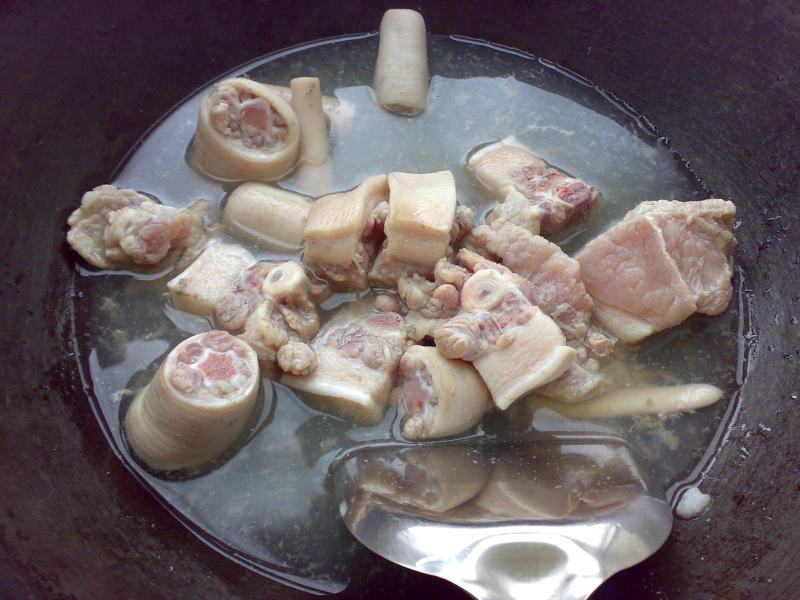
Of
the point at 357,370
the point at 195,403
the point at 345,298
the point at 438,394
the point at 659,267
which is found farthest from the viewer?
the point at 345,298

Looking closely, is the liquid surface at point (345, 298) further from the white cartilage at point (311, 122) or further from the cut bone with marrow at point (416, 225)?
the cut bone with marrow at point (416, 225)

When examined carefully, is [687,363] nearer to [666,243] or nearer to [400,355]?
[666,243]

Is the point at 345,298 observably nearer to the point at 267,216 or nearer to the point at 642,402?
the point at 267,216

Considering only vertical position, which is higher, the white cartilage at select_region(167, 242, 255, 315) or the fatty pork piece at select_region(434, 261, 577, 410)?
the fatty pork piece at select_region(434, 261, 577, 410)

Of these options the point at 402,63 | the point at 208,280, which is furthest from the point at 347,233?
the point at 402,63

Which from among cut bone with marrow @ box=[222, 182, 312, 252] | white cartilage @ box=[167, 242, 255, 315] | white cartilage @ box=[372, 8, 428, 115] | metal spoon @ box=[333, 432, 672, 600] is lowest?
metal spoon @ box=[333, 432, 672, 600]

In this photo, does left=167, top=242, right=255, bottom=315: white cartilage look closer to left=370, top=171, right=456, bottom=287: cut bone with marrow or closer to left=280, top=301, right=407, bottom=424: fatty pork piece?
left=280, top=301, right=407, bottom=424: fatty pork piece

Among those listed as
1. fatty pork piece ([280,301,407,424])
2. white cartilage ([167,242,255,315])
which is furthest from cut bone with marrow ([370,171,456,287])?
white cartilage ([167,242,255,315])
